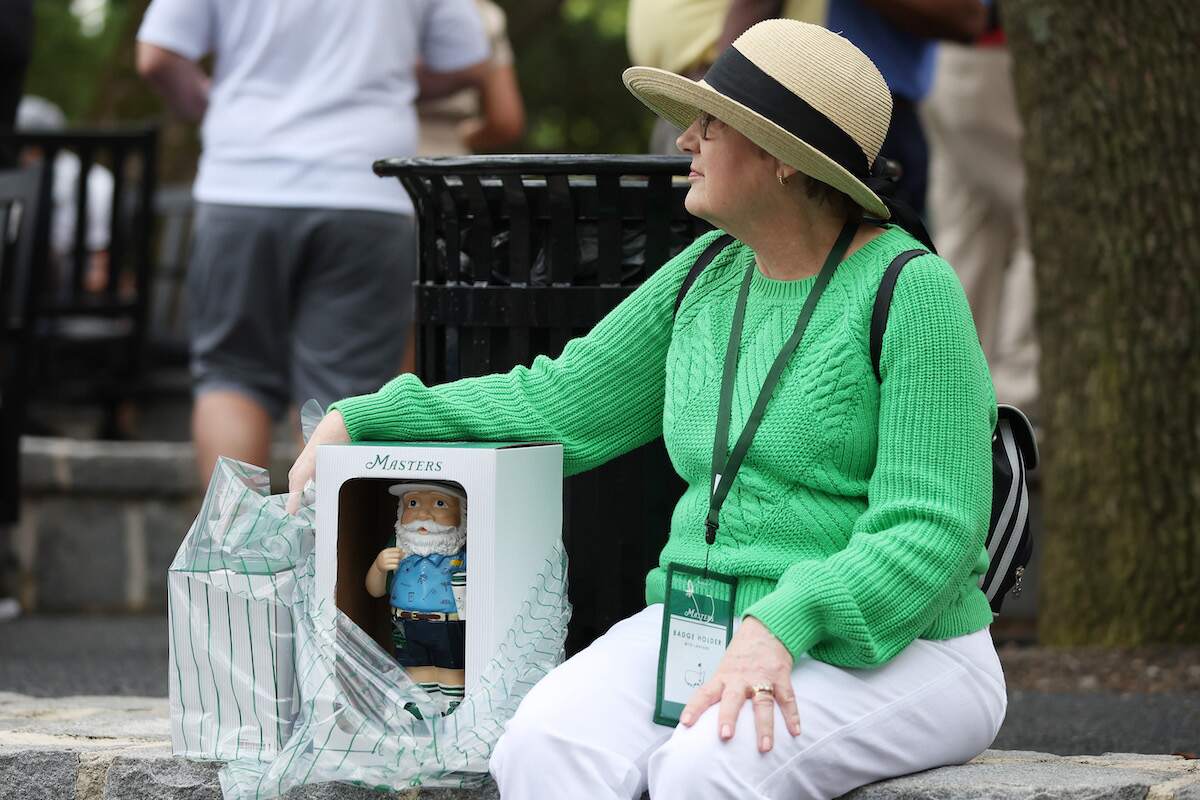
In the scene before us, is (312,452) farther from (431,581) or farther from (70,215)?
(70,215)

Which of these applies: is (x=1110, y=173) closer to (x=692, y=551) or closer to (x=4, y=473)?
(x=692, y=551)

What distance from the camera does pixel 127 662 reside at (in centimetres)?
513

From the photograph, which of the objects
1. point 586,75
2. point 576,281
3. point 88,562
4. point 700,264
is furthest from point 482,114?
point 586,75

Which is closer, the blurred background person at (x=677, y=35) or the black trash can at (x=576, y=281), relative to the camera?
the black trash can at (x=576, y=281)

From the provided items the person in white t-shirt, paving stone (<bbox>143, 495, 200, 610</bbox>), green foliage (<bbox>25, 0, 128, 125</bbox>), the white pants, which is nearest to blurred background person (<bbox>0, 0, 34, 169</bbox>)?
the person in white t-shirt

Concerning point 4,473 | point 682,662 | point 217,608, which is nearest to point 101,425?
point 4,473

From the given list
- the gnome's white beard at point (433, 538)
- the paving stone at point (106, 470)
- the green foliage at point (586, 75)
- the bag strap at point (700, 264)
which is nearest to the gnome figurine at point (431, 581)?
the gnome's white beard at point (433, 538)

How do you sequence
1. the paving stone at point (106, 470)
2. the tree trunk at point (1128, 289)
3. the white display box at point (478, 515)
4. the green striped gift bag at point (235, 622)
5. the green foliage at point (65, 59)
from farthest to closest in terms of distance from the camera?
1. the green foliage at point (65, 59)
2. the paving stone at point (106, 470)
3. the tree trunk at point (1128, 289)
4. the green striped gift bag at point (235, 622)
5. the white display box at point (478, 515)

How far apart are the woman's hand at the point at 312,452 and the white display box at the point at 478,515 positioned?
0.22ft

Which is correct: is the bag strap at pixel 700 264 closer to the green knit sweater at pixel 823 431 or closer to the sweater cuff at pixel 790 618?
the green knit sweater at pixel 823 431

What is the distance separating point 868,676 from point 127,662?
2976 mm

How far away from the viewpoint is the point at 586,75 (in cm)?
1684

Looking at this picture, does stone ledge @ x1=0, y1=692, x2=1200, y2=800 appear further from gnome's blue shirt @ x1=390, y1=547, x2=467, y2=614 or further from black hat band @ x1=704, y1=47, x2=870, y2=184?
black hat band @ x1=704, y1=47, x2=870, y2=184

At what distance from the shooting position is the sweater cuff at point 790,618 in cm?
259
